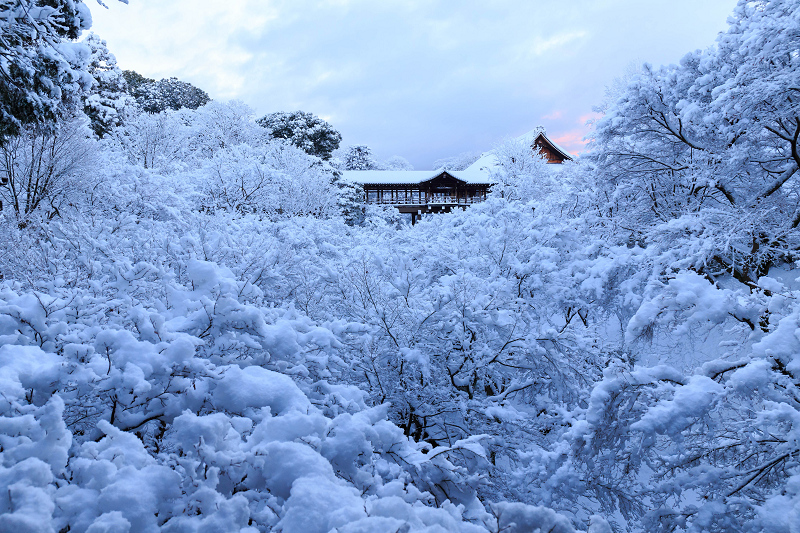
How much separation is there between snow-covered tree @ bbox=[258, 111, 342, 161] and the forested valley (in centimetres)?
1751

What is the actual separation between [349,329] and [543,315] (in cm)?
532

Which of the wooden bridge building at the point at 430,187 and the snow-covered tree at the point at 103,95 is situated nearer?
the snow-covered tree at the point at 103,95

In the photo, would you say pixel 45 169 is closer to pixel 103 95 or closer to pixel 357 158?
pixel 103 95

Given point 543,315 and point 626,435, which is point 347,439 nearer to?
point 626,435

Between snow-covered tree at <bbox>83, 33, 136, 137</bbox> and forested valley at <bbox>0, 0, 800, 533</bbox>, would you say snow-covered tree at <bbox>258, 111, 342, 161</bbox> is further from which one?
forested valley at <bbox>0, 0, 800, 533</bbox>

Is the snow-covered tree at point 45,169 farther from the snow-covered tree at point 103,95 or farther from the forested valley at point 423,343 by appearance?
the snow-covered tree at point 103,95

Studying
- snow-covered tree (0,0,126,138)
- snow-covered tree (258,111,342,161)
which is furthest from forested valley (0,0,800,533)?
snow-covered tree (258,111,342,161)

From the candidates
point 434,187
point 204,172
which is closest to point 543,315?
point 204,172

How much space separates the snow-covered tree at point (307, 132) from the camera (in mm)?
30641

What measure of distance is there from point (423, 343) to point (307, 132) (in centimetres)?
2811

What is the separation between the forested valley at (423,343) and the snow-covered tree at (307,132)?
17.5 metres

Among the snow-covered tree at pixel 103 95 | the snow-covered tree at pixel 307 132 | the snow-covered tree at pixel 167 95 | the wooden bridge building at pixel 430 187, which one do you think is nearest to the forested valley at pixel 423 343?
the snow-covered tree at pixel 103 95

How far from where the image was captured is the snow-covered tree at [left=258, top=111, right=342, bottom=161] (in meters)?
30.6

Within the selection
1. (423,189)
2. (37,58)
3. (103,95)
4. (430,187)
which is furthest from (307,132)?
(37,58)
